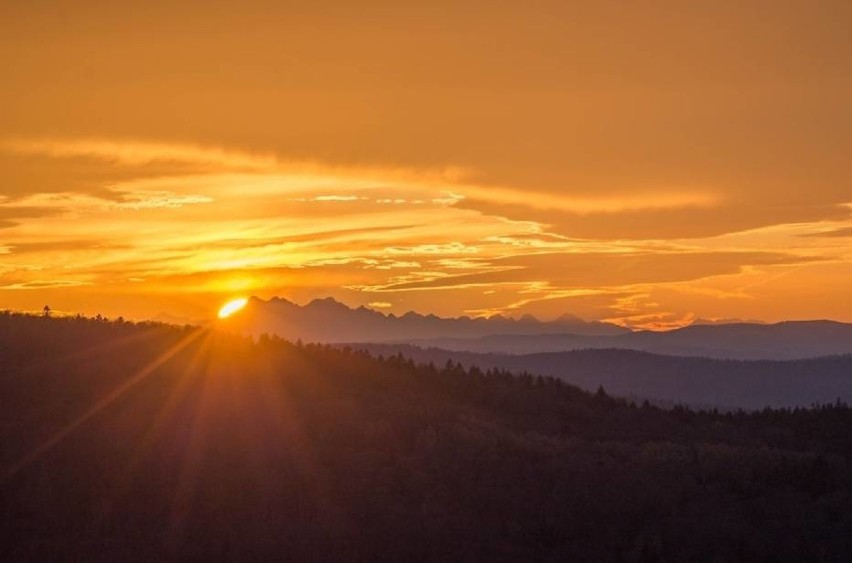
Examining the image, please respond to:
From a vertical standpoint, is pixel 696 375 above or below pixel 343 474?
below

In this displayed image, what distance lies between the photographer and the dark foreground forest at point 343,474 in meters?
21.9

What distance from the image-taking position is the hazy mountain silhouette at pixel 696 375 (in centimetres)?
16325

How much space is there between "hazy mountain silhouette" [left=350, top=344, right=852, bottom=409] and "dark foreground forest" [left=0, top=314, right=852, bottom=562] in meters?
119

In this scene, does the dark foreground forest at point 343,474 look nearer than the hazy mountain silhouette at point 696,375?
Yes

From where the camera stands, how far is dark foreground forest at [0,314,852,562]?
21.9 metres

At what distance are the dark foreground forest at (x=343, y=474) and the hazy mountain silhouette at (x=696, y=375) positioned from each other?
390 ft

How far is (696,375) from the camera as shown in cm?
18575

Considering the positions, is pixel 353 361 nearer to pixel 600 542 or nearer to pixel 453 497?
pixel 453 497

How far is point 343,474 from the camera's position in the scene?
25.1 meters

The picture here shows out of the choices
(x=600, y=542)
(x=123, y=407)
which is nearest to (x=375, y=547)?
Result: (x=600, y=542)

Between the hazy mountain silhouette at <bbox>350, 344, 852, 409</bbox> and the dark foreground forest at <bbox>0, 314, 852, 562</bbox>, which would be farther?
the hazy mountain silhouette at <bbox>350, 344, 852, 409</bbox>

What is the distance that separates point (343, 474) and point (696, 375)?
16784 centimetres

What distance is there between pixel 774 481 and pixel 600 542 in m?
5.89

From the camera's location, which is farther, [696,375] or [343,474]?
[696,375]
